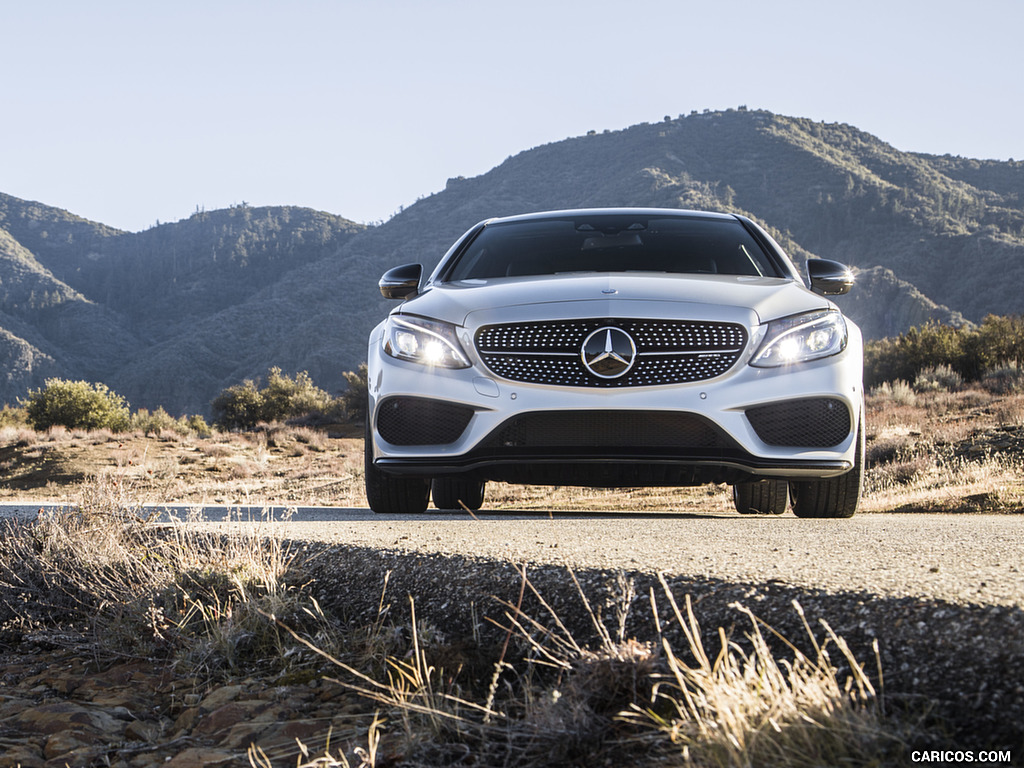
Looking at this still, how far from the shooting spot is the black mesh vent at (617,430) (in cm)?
437

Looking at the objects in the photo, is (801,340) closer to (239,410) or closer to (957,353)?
(957,353)

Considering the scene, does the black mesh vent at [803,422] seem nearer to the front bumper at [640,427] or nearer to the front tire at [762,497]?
the front bumper at [640,427]

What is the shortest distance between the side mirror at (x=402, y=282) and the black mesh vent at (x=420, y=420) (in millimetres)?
1265

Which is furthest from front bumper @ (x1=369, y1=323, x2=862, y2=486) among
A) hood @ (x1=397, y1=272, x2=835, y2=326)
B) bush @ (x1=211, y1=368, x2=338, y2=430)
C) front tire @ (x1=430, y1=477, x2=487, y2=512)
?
bush @ (x1=211, y1=368, x2=338, y2=430)

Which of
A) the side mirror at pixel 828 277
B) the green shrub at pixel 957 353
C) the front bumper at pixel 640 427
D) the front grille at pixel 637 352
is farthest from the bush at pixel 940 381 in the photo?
the front grille at pixel 637 352

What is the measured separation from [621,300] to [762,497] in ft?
7.67

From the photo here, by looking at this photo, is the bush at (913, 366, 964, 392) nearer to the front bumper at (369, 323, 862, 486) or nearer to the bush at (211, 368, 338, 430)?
the front bumper at (369, 323, 862, 486)

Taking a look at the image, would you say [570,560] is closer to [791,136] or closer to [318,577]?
[318,577]

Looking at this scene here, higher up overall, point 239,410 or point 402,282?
point 402,282

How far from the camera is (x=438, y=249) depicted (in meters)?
88.0

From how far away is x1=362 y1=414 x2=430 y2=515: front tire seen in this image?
17.9 feet

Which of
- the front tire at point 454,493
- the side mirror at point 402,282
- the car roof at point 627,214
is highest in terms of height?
the car roof at point 627,214

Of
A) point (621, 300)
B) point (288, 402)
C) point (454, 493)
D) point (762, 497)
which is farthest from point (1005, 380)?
point (288, 402)

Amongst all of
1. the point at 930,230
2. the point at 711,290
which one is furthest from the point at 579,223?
the point at 930,230
